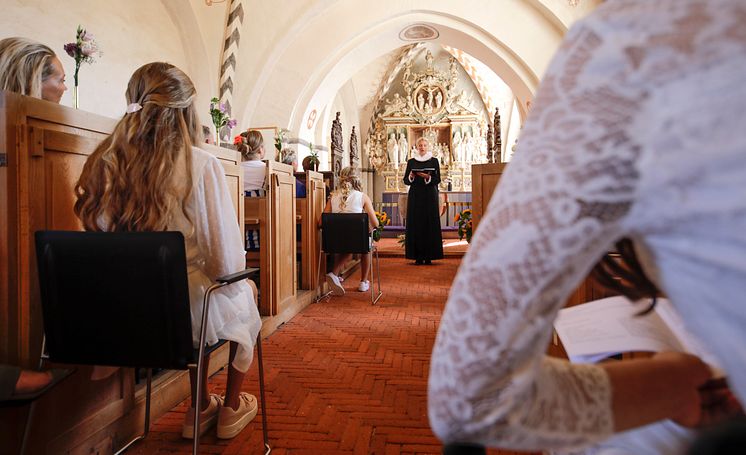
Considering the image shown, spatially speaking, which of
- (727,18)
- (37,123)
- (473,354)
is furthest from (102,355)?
(727,18)

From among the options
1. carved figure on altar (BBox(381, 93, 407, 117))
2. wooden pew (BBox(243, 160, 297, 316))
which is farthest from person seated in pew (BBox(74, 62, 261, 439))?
carved figure on altar (BBox(381, 93, 407, 117))

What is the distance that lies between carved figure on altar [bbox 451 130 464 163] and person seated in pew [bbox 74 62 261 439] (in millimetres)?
13472

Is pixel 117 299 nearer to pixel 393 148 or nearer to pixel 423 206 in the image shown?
pixel 423 206

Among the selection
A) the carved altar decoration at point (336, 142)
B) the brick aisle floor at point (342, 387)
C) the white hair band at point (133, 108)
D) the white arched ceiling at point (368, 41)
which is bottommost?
the brick aisle floor at point (342, 387)

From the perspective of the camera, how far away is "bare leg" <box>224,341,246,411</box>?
1.85 meters

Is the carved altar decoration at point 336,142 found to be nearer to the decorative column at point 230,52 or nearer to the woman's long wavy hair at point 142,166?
the decorative column at point 230,52

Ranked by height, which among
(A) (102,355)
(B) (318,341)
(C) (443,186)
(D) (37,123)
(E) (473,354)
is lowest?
(B) (318,341)

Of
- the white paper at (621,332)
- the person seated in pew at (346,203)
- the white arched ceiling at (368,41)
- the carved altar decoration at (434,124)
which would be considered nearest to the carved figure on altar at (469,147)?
the carved altar decoration at (434,124)

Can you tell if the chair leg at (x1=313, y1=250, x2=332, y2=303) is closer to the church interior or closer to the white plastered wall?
the church interior

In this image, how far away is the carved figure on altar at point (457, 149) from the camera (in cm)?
1461

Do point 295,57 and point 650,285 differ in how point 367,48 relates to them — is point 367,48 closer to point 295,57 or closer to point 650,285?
point 295,57

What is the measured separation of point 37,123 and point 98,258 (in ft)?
1.70

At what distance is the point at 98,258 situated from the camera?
1.35 metres

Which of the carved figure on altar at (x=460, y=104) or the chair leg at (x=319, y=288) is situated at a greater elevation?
the carved figure on altar at (x=460, y=104)
